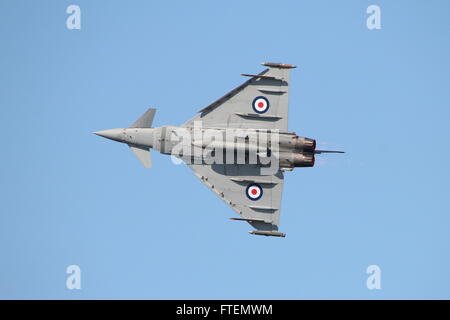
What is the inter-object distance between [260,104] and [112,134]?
8.52 meters

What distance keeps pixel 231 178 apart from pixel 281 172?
2.91 metres

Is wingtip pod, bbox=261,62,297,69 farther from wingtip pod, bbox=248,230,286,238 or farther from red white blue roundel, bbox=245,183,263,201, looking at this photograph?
wingtip pod, bbox=248,230,286,238

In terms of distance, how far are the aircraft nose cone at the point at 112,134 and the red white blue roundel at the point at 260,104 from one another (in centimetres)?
774

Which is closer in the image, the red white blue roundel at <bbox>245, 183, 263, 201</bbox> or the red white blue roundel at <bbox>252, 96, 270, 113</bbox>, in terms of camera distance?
the red white blue roundel at <bbox>252, 96, 270, 113</bbox>

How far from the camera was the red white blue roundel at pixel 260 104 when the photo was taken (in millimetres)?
41750

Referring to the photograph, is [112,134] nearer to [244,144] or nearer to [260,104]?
[244,144]

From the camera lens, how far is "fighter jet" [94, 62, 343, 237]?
41000mm

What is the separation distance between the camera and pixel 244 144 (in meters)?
41.0

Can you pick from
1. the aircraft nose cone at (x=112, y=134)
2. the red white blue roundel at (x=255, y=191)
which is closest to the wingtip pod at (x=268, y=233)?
the red white blue roundel at (x=255, y=191)

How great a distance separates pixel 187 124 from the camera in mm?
42094

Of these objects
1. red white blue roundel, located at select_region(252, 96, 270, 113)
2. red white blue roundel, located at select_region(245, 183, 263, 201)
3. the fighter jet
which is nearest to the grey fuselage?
the fighter jet

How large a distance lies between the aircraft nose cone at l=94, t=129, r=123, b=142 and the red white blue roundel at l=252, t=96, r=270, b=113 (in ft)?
25.4

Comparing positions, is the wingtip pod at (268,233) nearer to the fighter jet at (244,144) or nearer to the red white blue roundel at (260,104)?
the fighter jet at (244,144)

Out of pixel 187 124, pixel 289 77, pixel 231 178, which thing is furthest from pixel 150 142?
pixel 289 77
